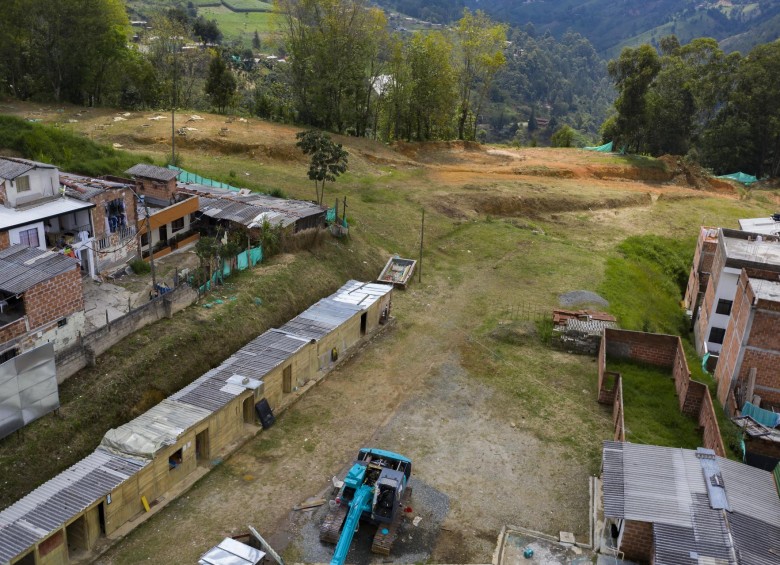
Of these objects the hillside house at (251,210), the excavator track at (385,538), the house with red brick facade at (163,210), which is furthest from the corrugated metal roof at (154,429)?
the hillside house at (251,210)

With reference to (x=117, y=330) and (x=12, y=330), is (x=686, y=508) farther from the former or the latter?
(x=12, y=330)

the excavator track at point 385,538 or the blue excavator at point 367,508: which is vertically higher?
the blue excavator at point 367,508

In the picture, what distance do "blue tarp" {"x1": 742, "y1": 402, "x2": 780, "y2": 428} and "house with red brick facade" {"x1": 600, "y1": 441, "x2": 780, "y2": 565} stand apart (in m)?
5.27

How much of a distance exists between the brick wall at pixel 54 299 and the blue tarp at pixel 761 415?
25722mm

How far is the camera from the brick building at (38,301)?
21875 mm

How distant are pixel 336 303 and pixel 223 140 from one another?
89.5 feet

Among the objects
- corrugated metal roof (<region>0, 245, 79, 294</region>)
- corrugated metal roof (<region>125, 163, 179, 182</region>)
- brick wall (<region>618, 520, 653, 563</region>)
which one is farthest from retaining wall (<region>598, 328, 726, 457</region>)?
corrugated metal roof (<region>125, 163, 179, 182</region>)

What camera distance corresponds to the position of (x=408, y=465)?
70.7 ft

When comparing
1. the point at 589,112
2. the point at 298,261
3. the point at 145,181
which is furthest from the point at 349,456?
the point at 589,112

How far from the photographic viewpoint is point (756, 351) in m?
26.8

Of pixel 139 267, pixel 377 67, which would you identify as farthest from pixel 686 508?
pixel 377 67

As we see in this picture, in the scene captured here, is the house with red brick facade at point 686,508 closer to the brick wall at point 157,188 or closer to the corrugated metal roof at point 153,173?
the brick wall at point 157,188

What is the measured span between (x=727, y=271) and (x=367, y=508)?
22.9 metres

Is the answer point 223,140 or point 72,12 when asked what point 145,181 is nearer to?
point 223,140
